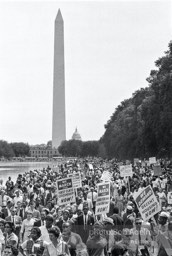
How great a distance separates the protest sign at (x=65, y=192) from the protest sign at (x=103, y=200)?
46.1 inches

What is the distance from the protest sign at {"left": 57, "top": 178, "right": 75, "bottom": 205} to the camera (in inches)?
567

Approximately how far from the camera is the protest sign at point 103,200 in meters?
13.0

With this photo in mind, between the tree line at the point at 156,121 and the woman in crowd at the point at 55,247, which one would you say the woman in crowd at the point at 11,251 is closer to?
the woman in crowd at the point at 55,247

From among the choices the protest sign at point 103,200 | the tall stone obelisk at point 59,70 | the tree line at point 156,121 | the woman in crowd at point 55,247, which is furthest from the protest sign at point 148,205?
the tall stone obelisk at point 59,70

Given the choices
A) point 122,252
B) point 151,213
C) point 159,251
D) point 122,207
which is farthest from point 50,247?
point 122,207

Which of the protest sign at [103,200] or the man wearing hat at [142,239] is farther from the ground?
the protest sign at [103,200]

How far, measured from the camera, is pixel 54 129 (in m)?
120

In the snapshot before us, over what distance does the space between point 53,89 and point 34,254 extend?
10633 cm

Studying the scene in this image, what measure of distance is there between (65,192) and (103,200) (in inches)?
Result: 61.2

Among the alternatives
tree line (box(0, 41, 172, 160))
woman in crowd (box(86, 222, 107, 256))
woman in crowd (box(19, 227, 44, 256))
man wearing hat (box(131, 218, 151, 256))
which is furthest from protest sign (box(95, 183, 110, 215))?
tree line (box(0, 41, 172, 160))

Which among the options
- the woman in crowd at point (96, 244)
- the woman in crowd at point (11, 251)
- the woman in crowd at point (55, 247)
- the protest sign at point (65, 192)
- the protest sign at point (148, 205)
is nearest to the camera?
the woman in crowd at point (11, 251)

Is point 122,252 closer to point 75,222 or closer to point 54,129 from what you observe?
point 75,222

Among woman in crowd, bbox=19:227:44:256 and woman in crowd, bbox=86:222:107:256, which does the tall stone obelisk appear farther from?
Answer: woman in crowd, bbox=86:222:107:256

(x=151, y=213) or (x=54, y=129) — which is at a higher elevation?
(x=54, y=129)
